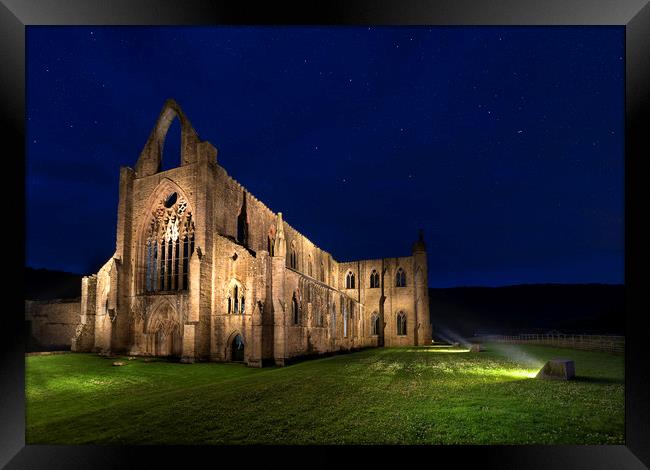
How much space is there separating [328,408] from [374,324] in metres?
37.2

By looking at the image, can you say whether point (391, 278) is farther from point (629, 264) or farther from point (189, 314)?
point (629, 264)

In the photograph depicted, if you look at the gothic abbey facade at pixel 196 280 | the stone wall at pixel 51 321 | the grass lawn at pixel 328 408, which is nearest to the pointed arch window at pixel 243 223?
the gothic abbey facade at pixel 196 280

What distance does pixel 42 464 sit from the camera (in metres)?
6.34

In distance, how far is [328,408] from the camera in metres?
9.66

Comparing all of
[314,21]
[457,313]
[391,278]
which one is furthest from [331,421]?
[457,313]

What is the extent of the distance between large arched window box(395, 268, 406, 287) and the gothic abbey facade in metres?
16.6

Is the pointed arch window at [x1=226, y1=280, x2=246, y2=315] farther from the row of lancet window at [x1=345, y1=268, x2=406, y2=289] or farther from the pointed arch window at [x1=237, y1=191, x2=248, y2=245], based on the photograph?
the row of lancet window at [x1=345, y1=268, x2=406, y2=289]

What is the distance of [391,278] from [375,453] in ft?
131

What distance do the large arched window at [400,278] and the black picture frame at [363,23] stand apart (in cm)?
3938

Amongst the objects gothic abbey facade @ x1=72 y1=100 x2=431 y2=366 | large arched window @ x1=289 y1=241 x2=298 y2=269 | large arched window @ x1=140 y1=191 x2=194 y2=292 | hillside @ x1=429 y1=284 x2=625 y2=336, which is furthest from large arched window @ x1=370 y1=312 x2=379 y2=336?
hillside @ x1=429 y1=284 x2=625 y2=336

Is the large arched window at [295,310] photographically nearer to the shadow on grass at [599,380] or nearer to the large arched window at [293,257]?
the large arched window at [293,257]

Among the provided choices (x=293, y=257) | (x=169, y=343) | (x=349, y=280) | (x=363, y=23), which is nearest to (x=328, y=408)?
(x=363, y=23)

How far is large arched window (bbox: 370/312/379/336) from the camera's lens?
150 feet

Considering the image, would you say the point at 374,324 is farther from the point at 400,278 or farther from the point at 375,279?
the point at 400,278
